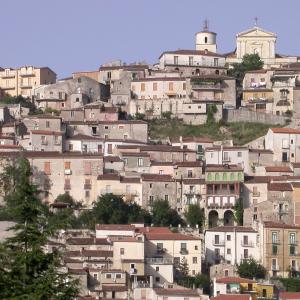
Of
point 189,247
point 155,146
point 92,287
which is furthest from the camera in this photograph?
point 155,146

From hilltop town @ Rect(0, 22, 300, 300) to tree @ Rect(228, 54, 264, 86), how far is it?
0.30 feet

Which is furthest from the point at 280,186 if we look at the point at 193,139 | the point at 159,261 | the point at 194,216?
the point at 159,261

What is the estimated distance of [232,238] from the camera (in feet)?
180

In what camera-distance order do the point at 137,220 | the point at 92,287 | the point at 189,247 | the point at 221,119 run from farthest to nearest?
the point at 221,119, the point at 137,220, the point at 189,247, the point at 92,287

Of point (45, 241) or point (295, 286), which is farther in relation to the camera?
point (295, 286)

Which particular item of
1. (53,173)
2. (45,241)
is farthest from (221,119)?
(45,241)

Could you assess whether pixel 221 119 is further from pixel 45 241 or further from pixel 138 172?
pixel 45 241

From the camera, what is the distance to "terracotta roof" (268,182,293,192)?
58.2 meters

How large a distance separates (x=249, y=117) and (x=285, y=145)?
21.9 ft

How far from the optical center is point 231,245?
181 ft

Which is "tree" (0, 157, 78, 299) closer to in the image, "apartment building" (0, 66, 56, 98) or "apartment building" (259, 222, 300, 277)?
"apartment building" (259, 222, 300, 277)

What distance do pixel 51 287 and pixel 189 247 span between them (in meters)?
39.2

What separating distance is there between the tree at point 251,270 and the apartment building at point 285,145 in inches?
421

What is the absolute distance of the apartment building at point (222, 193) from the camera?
58.8 metres
